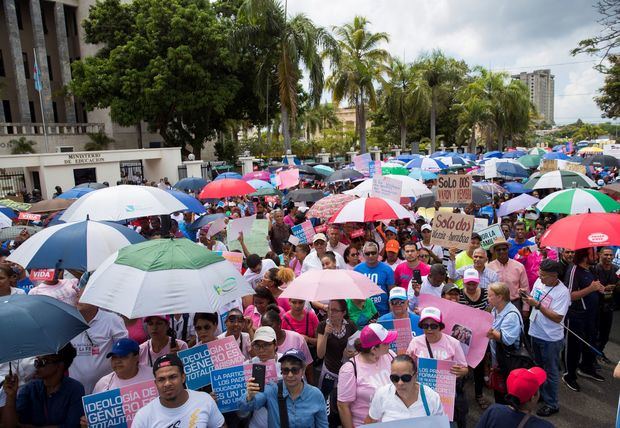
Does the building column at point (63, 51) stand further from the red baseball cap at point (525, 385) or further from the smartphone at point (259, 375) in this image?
the red baseball cap at point (525, 385)

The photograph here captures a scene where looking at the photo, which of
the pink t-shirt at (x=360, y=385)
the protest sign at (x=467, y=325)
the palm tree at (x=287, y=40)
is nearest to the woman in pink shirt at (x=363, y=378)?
the pink t-shirt at (x=360, y=385)

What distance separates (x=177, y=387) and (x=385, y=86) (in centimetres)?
3300

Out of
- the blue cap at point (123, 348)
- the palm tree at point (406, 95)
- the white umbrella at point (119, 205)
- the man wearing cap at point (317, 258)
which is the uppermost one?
the palm tree at point (406, 95)

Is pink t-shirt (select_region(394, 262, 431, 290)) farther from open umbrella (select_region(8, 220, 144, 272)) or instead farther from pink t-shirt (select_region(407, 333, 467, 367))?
open umbrella (select_region(8, 220, 144, 272))

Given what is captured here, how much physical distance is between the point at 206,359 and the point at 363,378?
47.7 inches

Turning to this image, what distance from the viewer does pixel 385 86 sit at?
33906 millimetres

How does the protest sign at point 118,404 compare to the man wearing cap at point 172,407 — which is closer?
the man wearing cap at point 172,407

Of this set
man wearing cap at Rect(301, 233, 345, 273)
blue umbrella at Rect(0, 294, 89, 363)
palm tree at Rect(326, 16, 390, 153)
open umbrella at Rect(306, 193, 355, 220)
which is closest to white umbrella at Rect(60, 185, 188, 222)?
Result: man wearing cap at Rect(301, 233, 345, 273)

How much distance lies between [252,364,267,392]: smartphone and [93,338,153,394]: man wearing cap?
2.64ft

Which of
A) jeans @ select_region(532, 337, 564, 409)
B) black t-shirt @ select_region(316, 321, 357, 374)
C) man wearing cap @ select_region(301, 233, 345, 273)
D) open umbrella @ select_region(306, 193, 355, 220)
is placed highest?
open umbrella @ select_region(306, 193, 355, 220)

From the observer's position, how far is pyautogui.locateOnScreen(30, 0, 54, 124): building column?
33625 mm

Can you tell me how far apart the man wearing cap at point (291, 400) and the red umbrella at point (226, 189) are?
22.7 ft

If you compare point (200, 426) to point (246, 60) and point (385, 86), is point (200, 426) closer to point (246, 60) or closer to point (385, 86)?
point (246, 60)

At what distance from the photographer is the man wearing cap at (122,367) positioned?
355 cm
